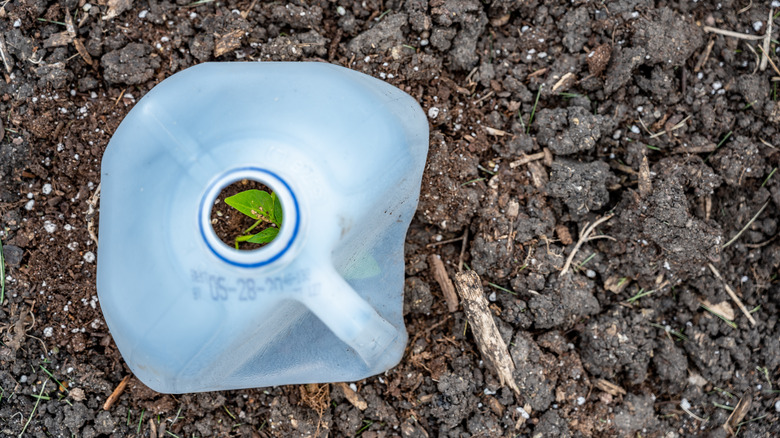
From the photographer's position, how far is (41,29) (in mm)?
2035

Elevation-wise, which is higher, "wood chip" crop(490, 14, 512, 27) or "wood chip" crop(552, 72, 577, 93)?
"wood chip" crop(490, 14, 512, 27)

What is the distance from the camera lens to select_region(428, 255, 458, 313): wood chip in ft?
6.63

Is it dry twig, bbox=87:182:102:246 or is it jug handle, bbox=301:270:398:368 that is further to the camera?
dry twig, bbox=87:182:102:246

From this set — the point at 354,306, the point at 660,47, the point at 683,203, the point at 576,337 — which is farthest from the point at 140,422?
the point at 660,47

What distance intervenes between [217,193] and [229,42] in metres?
0.88

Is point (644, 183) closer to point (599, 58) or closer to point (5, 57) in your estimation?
point (599, 58)

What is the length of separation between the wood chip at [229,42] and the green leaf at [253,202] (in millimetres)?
589

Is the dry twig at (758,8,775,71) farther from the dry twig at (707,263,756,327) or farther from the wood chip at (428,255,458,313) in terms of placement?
the wood chip at (428,255,458,313)

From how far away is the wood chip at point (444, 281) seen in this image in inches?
79.5

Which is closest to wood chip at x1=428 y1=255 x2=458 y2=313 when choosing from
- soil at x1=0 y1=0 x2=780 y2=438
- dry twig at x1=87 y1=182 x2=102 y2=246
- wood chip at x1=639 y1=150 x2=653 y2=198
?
soil at x1=0 y1=0 x2=780 y2=438

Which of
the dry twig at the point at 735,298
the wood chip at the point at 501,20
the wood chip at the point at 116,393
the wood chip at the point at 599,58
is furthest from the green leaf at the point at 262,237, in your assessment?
the dry twig at the point at 735,298

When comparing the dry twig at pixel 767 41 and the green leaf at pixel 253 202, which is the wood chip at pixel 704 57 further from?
the green leaf at pixel 253 202

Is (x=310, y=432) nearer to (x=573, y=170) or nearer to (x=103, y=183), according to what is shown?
(x=103, y=183)

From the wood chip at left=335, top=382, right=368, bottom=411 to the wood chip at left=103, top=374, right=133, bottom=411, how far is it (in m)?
0.67
